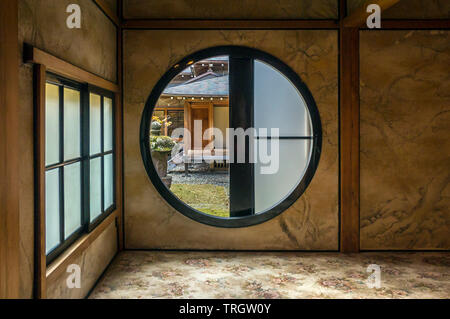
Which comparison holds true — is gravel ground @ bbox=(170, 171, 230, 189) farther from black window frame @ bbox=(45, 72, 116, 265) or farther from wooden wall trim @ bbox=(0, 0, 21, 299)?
wooden wall trim @ bbox=(0, 0, 21, 299)

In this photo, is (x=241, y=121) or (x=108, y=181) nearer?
(x=108, y=181)

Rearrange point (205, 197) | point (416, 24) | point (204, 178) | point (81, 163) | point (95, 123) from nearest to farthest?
1. point (81, 163)
2. point (95, 123)
3. point (416, 24)
4. point (205, 197)
5. point (204, 178)

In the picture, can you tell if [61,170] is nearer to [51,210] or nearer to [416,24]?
[51,210]

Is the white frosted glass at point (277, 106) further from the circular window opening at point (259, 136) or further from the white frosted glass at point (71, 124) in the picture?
the white frosted glass at point (71, 124)

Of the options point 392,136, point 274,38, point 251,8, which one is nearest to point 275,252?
point 392,136

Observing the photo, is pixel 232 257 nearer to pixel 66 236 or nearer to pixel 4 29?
pixel 66 236

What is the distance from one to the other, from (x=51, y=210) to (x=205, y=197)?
552 centimetres

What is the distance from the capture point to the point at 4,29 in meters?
1.29

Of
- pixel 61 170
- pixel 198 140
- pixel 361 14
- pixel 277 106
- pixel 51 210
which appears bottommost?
pixel 51 210

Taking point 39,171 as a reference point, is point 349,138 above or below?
above

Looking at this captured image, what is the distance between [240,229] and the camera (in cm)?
298

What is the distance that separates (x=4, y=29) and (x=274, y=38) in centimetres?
213

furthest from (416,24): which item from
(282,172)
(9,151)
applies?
(9,151)

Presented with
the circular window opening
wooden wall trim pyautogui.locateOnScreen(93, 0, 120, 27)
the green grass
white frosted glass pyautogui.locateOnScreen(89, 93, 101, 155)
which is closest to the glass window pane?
the green grass
